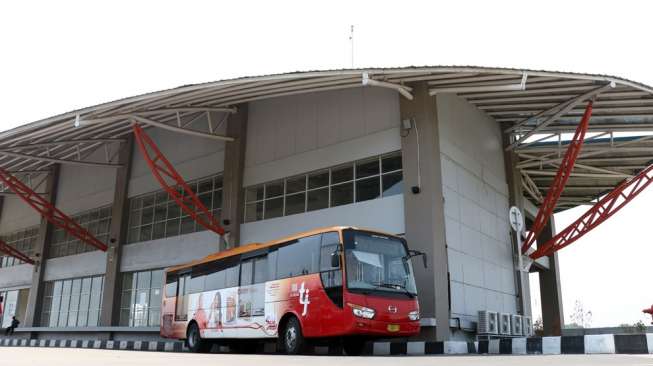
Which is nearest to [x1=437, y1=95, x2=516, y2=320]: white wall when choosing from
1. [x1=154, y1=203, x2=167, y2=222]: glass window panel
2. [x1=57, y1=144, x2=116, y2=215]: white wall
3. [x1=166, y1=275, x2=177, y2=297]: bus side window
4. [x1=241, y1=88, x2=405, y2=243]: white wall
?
[x1=241, y1=88, x2=405, y2=243]: white wall

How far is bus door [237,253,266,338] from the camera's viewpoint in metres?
13.8

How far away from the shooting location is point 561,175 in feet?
63.1

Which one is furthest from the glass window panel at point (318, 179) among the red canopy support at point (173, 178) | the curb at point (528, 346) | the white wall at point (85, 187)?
the white wall at point (85, 187)

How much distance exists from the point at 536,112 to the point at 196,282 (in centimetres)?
1275

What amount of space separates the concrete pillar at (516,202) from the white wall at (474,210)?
28cm

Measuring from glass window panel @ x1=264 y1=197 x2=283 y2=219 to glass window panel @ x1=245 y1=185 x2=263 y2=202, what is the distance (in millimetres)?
564

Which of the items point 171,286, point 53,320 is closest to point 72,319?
point 53,320

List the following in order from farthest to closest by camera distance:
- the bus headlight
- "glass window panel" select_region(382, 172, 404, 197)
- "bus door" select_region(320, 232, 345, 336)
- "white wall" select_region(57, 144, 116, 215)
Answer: "white wall" select_region(57, 144, 116, 215)
"glass window panel" select_region(382, 172, 404, 197)
"bus door" select_region(320, 232, 345, 336)
the bus headlight

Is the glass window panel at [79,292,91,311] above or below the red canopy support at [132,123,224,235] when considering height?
below

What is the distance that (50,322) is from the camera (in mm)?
28969

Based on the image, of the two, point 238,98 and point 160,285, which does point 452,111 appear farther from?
point 160,285

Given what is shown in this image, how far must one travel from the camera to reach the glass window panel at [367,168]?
59.1 ft

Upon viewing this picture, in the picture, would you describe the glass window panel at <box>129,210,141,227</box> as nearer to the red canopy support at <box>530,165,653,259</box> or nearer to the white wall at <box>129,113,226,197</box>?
the white wall at <box>129,113,226,197</box>

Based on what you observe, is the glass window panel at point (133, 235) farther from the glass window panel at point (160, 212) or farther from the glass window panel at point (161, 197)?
the glass window panel at point (161, 197)
